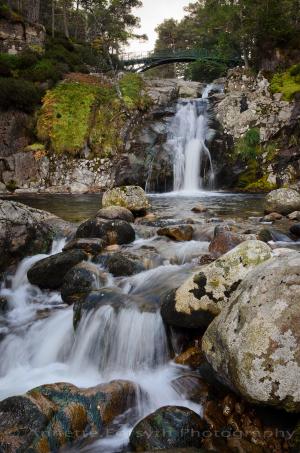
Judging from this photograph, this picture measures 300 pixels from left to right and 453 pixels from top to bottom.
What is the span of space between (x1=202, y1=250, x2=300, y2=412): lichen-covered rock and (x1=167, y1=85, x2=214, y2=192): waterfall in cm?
1521

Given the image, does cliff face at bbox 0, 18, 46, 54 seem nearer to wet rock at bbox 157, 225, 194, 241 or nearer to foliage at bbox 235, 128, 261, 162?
foliage at bbox 235, 128, 261, 162

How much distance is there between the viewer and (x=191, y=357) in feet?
13.7

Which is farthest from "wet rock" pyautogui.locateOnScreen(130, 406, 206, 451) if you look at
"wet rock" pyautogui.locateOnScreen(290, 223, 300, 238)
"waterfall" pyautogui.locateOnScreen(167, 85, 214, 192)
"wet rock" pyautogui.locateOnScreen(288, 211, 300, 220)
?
"waterfall" pyautogui.locateOnScreen(167, 85, 214, 192)

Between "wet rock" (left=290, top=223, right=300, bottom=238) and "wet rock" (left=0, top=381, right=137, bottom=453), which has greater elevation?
"wet rock" (left=290, top=223, right=300, bottom=238)

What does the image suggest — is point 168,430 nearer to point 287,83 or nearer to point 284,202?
point 284,202

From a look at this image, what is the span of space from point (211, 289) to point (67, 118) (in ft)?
61.3

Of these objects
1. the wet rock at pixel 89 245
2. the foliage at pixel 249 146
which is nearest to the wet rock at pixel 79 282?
the wet rock at pixel 89 245

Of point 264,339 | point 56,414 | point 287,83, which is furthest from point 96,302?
point 287,83

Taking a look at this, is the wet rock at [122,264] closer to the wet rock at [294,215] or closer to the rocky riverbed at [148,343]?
the rocky riverbed at [148,343]

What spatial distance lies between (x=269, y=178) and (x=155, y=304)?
1429 cm

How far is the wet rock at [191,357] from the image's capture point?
4.12 metres

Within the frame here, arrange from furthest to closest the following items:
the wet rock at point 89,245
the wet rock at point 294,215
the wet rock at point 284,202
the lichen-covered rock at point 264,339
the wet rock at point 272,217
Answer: the wet rock at point 284,202 < the wet rock at point 272,217 < the wet rock at point 294,215 < the wet rock at point 89,245 < the lichen-covered rock at point 264,339

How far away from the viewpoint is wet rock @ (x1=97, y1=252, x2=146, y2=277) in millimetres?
6422

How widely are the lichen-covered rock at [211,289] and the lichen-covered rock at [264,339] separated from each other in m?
0.73
